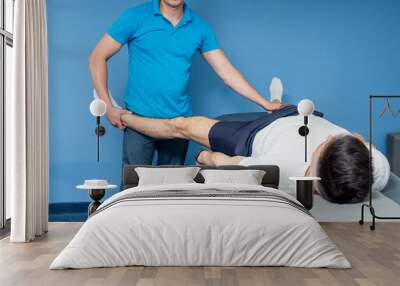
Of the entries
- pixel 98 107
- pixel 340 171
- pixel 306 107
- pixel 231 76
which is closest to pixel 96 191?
pixel 98 107

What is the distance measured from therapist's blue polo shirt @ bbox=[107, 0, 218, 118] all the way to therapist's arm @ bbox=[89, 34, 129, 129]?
120 mm

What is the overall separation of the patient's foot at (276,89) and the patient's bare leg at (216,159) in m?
0.80

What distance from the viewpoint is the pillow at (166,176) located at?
6.01m

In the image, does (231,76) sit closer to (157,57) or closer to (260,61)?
(260,61)

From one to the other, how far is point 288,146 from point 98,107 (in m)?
2.10

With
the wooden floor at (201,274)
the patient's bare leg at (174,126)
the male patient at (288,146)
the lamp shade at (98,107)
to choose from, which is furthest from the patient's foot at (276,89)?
the wooden floor at (201,274)

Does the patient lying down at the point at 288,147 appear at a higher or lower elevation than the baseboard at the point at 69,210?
higher

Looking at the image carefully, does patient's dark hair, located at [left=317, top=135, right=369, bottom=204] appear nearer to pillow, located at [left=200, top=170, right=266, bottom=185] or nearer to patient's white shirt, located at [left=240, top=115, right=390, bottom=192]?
patient's white shirt, located at [left=240, top=115, right=390, bottom=192]

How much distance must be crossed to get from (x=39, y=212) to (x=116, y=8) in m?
2.46

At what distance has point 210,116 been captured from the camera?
6.69m

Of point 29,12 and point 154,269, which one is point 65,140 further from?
point 154,269

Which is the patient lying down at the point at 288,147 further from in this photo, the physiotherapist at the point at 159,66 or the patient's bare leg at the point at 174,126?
the physiotherapist at the point at 159,66

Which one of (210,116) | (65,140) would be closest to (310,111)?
(210,116)

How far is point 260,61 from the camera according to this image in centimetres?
669
